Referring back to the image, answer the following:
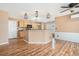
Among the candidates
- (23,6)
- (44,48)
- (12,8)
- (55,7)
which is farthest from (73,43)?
(12,8)

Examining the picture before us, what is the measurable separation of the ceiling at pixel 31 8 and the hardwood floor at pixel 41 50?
70 centimetres

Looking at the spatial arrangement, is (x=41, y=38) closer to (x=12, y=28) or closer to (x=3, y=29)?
(x=12, y=28)

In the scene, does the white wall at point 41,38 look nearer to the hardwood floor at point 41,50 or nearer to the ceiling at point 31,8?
the hardwood floor at point 41,50

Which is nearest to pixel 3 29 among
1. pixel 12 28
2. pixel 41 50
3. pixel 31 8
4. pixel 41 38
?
pixel 12 28

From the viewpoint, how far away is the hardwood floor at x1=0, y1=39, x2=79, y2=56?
3.16 m

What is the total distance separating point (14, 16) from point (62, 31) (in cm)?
127

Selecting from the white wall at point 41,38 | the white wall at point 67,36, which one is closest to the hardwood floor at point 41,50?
the white wall at point 67,36

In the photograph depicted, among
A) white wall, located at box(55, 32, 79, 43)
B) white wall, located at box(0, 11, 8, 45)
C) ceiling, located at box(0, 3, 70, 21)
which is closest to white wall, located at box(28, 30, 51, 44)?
white wall, located at box(55, 32, 79, 43)

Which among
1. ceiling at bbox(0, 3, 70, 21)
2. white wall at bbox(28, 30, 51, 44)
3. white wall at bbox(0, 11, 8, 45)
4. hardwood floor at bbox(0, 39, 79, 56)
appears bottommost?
hardwood floor at bbox(0, 39, 79, 56)

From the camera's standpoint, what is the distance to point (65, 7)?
10.6 ft

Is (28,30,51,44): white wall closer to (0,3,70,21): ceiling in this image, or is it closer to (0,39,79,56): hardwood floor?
(0,39,79,56): hardwood floor

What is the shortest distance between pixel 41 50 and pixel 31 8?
109cm

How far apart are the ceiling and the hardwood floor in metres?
0.70

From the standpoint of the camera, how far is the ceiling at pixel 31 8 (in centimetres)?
A: 308
